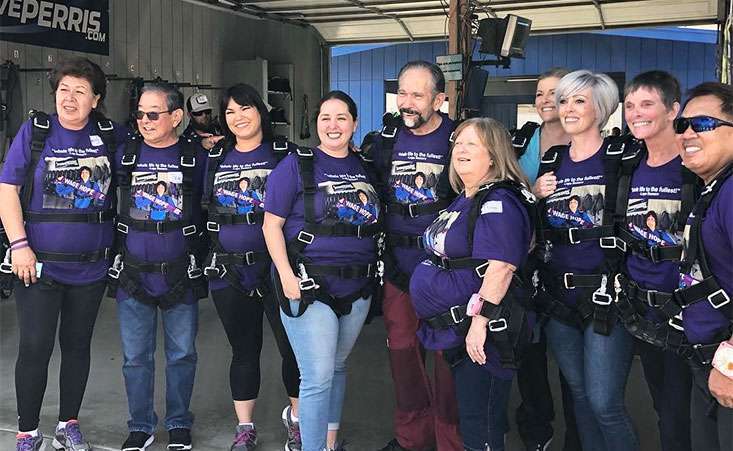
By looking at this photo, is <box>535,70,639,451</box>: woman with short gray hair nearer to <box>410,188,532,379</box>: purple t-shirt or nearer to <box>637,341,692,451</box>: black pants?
<box>637,341,692,451</box>: black pants

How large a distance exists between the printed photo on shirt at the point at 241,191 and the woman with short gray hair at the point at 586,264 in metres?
1.20

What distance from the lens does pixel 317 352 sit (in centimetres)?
290

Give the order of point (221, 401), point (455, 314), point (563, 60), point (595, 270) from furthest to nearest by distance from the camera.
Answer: point (563, 60) < point (221, 401) < point (595, 270) < point (455, 314)

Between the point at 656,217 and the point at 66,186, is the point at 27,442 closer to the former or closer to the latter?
the point at 66,186

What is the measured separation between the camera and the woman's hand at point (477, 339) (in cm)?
248

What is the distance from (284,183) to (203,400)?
6.08 feet

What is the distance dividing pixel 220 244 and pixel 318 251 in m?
0.59

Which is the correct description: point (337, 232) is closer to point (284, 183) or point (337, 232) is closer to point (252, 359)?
point (284, 183)

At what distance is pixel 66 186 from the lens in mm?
3184

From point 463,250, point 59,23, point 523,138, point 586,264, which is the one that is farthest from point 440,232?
point 59,23

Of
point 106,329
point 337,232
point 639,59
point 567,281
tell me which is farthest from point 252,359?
point 639,59

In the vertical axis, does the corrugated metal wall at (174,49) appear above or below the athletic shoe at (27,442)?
above

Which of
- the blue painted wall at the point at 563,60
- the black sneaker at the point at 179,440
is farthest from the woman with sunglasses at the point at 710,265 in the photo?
the blue painted wall at the point at 563,60

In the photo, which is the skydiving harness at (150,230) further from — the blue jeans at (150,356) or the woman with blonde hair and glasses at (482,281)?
the woman with blonde hair and glasses at (482,281)
